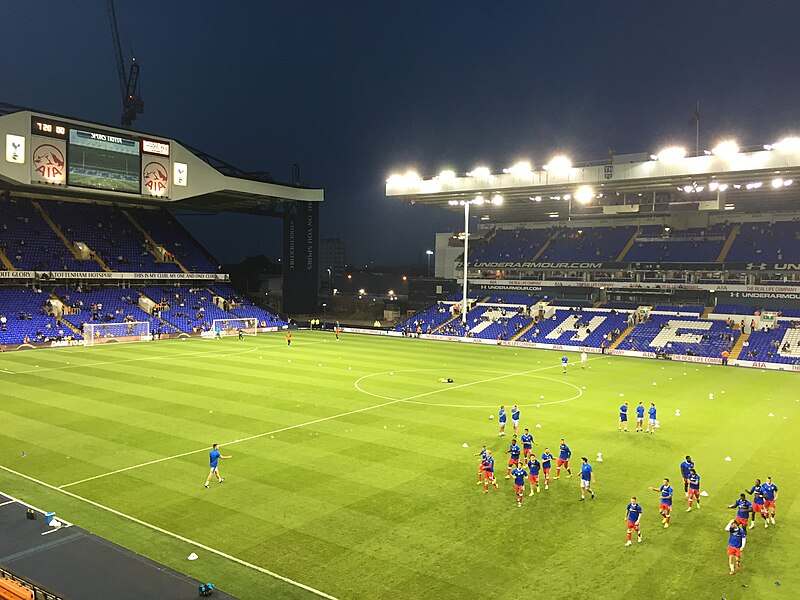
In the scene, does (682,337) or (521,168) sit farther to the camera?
(521,168)

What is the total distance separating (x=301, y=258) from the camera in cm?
7488

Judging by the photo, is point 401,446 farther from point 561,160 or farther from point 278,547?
point 561,160

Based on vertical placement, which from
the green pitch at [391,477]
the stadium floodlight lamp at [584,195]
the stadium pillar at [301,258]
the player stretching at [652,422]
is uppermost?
the stadium floodlight lamp at [584,195]

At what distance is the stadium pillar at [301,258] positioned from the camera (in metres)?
74.2

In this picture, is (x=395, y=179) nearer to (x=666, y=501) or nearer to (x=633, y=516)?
(x=666, y=501)

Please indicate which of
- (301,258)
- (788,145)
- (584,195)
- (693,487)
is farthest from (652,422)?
(301,258)

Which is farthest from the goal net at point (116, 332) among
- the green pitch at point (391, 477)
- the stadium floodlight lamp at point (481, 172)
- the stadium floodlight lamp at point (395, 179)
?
the stadium floodlight lamp at point (481, 172)

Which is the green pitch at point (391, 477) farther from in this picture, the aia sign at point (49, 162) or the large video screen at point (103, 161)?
the large video screen at point (103, 161)

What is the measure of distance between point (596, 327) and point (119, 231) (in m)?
53.2

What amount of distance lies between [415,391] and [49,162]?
38.9 m

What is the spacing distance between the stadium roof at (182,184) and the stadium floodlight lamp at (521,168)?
92.8ft

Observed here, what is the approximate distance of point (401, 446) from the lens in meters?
21.2

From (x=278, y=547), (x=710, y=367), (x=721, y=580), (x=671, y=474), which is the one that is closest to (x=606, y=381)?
(x=710, y=367)

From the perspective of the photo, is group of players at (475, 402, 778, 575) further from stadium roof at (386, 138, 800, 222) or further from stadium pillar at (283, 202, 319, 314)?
stadium pillar at (283, 202, 319, 314)
